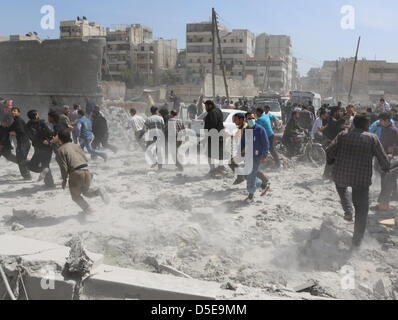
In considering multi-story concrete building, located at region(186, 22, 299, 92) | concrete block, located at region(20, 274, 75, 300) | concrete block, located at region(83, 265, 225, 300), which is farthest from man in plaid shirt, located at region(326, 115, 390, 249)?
multi-story concrete building, located at region(186, 22, 299, 92)

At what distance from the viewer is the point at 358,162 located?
450cm

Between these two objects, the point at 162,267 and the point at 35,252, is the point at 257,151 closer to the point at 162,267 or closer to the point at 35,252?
the point at 162,267

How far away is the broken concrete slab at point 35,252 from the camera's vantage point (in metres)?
3.73

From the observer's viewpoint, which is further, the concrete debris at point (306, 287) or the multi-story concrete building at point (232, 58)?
the multi-story concrete building at point (232, 58)

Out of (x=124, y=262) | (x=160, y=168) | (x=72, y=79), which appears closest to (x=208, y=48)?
(x=72, y=79)

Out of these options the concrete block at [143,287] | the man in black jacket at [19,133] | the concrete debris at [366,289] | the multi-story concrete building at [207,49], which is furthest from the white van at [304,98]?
the multi-story concrete building at [207,49]

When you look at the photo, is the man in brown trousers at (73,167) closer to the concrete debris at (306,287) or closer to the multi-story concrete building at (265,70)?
the concrete debris at (306,287)

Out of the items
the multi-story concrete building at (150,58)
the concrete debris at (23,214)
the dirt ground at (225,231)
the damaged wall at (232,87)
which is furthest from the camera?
the multi-story concrete building at (150,58)

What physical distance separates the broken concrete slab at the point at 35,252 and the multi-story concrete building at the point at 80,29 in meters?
81.2

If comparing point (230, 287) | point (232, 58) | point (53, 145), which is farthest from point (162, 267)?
point (232, 58)

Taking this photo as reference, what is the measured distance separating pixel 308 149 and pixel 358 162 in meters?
6.01

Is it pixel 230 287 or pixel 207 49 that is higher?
pixel 207 49

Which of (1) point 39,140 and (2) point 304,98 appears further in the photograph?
(2) point 304,98

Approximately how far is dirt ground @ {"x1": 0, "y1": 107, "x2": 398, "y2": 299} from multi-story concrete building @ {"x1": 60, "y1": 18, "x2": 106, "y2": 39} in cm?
7887
